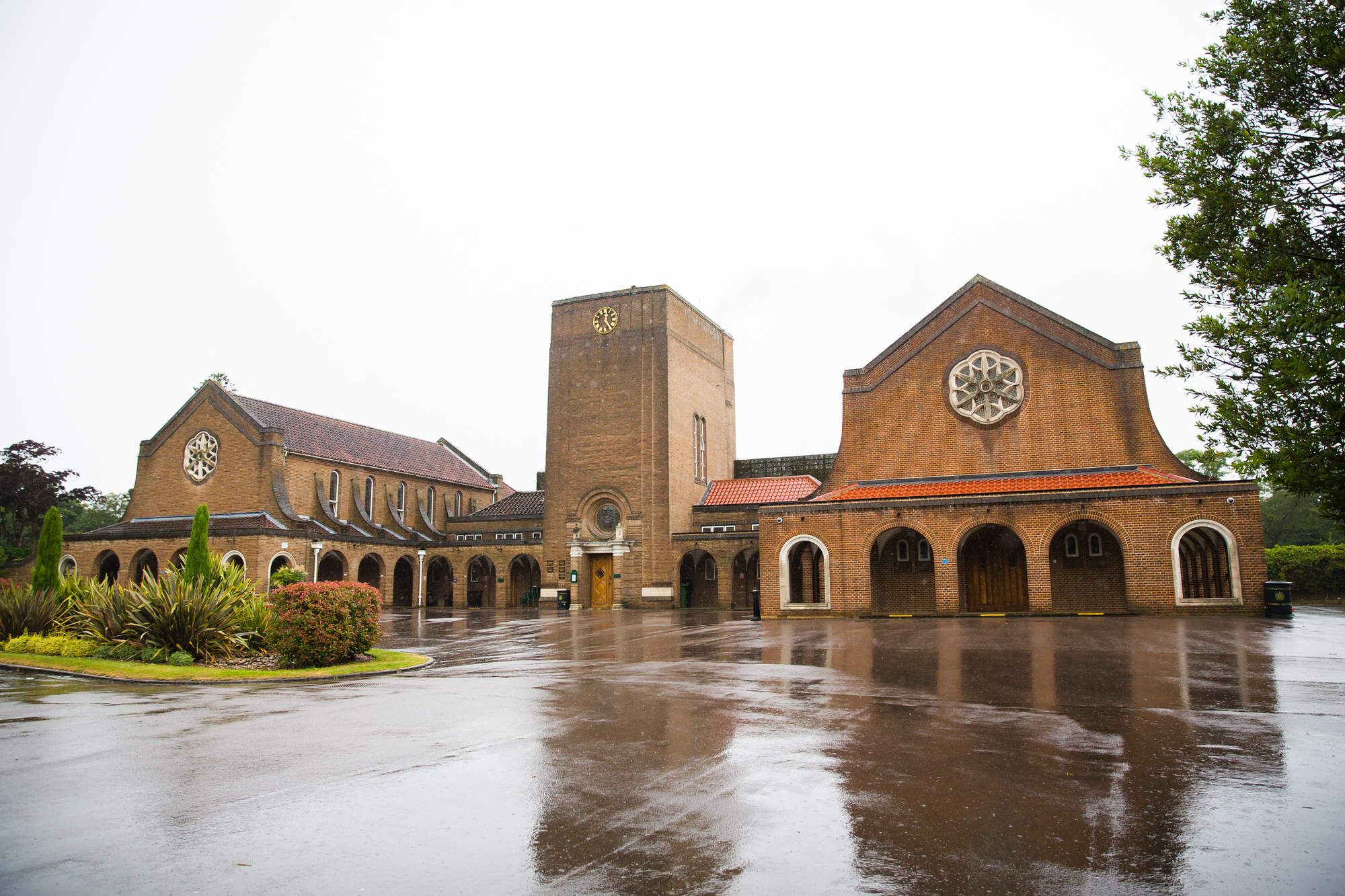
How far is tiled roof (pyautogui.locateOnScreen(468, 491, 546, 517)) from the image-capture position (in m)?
47.8

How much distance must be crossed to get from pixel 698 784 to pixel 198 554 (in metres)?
16.3

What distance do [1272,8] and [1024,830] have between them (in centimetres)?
851

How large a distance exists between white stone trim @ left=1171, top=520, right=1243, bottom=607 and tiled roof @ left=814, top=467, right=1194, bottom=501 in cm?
154

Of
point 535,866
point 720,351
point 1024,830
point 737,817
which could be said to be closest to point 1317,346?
point 1024,830

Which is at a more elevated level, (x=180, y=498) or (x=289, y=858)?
(x=180, y=498)

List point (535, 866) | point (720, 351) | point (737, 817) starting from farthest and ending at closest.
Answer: point (720, 351) < point (737, 817) < point (535, 866)

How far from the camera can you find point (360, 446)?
49.3 meters

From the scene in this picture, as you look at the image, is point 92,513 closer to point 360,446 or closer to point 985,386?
point 360,446

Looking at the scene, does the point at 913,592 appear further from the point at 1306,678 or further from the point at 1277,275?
the point at 1277,275

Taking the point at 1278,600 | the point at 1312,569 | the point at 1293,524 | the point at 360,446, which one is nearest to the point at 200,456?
the point at 360,446

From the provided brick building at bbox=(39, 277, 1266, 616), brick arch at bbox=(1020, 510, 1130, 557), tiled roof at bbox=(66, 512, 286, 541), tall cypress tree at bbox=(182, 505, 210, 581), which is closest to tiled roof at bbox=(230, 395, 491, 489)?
brick building at bbox=(39, 277, 1266, 616)

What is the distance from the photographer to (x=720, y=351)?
46.4 m

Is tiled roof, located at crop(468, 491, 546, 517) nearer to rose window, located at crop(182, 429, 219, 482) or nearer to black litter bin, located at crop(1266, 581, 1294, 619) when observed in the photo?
rose window, located at crop(182, 429, 219, 482)

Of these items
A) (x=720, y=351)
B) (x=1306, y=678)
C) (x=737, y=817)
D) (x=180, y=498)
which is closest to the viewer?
(x=737, y=817)
